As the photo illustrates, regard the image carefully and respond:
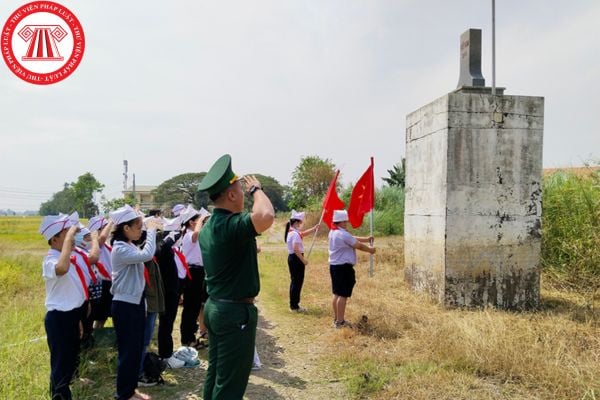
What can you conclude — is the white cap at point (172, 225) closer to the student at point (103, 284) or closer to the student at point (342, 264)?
the student at point (103, 284)

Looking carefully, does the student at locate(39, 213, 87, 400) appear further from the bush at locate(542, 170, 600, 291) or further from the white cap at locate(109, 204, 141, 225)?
the bush at locate(542, 170, 600, 291)

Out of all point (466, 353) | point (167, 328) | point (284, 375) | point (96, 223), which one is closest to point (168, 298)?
point (167, 328)

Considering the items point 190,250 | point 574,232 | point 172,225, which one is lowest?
point 190,250

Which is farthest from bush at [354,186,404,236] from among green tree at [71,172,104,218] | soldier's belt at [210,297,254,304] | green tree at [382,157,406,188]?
green tree at [71,172,104,218]

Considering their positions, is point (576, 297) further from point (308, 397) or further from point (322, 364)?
point (308, 397)

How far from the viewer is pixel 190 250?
233 inches

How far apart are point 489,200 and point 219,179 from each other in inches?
220

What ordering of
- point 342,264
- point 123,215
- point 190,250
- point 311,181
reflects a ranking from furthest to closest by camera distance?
1. point 311,181
2. point 342,264
3. point 190,250
4. point 123,215

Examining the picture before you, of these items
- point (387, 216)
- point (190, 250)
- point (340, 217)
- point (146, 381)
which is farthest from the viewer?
point (387, 216)

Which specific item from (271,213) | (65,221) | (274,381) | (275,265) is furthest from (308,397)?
(275,265)

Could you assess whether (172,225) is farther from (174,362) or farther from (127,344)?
(127,344)

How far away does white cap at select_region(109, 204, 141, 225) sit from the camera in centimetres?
393

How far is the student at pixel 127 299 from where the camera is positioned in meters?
3.87

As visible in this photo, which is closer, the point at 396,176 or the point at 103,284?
the point at 103,284
